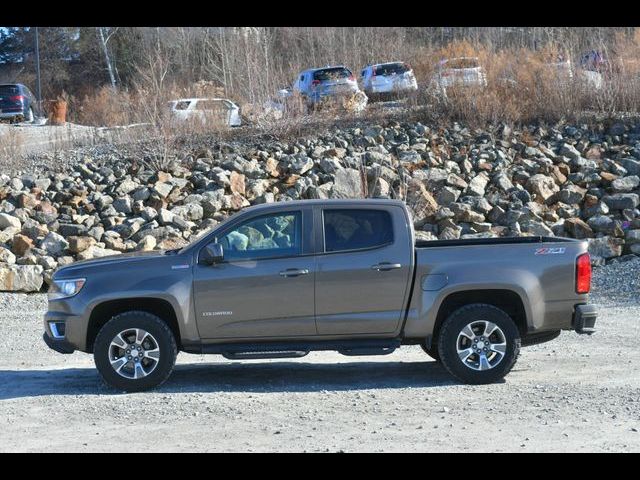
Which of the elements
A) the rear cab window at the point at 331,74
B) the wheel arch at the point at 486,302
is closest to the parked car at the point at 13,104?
the rear cab window at the point at 331,74

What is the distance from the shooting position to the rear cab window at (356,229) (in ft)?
31.2

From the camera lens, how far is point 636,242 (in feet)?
64.2

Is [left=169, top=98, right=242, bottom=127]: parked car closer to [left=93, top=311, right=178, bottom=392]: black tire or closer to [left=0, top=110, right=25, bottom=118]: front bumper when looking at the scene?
[left=0, top=110, right=25, bottom=118]: front bumper

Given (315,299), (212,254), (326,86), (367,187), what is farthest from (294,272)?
(326,86)

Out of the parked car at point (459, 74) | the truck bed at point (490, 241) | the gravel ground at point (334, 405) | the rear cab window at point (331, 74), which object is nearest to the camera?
the gravel ground at point (334, 405)

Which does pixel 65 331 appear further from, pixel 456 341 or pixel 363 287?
pixel 456 341

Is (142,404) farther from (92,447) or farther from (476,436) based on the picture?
(476,436)

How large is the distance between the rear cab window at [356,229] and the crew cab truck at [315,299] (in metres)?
0.02

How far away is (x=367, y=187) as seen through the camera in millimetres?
21703

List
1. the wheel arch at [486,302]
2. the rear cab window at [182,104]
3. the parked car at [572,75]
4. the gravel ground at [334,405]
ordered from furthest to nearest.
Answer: the parked car at [572,75], the rear cab window at [182,104], the wheel arch at [486,302], the gravel ground at [334,405]

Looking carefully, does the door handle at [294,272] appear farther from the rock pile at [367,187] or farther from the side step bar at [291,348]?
the rock pile at [367,187]

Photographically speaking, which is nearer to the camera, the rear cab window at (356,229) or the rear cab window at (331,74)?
the rear cab window at (356,229)

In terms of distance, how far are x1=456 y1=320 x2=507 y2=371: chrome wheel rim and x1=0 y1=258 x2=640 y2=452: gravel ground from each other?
0.85ft

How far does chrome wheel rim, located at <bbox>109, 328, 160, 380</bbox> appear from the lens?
30.5 feet
